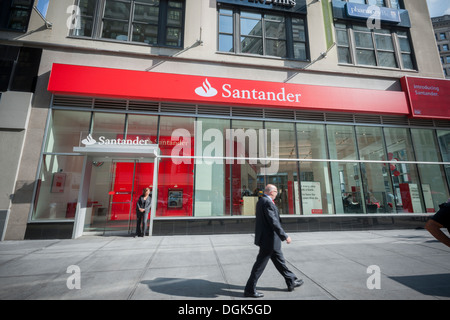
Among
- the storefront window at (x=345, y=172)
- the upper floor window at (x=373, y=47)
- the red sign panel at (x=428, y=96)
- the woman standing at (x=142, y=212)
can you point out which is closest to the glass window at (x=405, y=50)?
the upper floor window at (x=373, y=47)

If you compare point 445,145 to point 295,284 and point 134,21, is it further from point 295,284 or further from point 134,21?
point 134,21

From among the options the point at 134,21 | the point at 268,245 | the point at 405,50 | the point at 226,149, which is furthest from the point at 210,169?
the point at 405,50

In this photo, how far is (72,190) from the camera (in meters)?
8.26

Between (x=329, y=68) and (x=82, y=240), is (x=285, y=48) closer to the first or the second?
(x=329, y=68)

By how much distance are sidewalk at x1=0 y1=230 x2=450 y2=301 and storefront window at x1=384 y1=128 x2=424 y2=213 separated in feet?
10.5

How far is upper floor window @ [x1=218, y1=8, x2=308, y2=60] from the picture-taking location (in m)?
10.8

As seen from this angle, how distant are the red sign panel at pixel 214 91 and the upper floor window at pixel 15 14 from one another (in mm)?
3046

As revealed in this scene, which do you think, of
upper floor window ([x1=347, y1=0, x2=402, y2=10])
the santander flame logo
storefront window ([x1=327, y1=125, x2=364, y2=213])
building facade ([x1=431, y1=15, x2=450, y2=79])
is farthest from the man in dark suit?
building facade ([x1=431, y1=15, x2=450, y2=79])

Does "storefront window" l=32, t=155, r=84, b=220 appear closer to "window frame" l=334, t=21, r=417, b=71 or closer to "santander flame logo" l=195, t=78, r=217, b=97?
"santander flame logo" l=195, t=78, r=217, b=97

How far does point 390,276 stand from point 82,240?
8.90m

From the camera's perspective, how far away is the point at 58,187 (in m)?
8.16

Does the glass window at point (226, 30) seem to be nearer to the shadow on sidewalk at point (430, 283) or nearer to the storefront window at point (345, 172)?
the storefront window at point (345, 172)

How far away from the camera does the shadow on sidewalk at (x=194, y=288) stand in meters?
3.43
